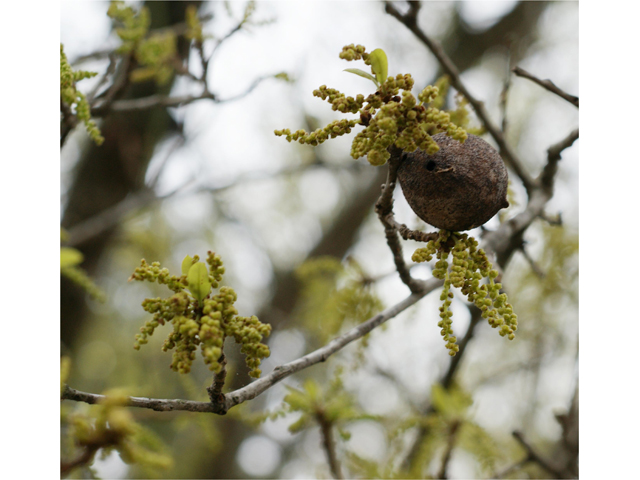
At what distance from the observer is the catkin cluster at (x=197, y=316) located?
24.0 inches

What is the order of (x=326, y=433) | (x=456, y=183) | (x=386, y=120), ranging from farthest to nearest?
(x=326, y=433), (x=456, y=183), (x=386, y=120)

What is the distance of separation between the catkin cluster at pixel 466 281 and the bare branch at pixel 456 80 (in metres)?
0.72

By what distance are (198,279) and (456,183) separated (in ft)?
1.39

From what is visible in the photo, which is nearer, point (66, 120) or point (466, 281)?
point (466, 281)

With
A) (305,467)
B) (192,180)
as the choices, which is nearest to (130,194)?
(192,180)

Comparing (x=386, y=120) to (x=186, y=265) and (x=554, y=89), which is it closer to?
(x=186, y=265)

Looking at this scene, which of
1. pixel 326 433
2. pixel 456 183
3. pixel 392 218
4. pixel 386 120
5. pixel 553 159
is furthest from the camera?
pixel 326 433

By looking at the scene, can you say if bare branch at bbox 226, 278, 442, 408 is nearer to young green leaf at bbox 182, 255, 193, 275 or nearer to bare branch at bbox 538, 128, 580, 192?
young green leaf at bbox 182, 255, 193, 275

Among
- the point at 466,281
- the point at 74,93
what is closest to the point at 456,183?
the point at 466,281

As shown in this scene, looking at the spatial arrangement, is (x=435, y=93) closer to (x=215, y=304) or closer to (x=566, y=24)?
(x=215, y=304)

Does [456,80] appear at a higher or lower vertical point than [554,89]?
higher

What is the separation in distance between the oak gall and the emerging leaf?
361 mm

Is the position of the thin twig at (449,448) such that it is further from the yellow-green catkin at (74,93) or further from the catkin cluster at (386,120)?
the yellow-green catkin at (74,93)

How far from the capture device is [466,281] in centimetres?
69
